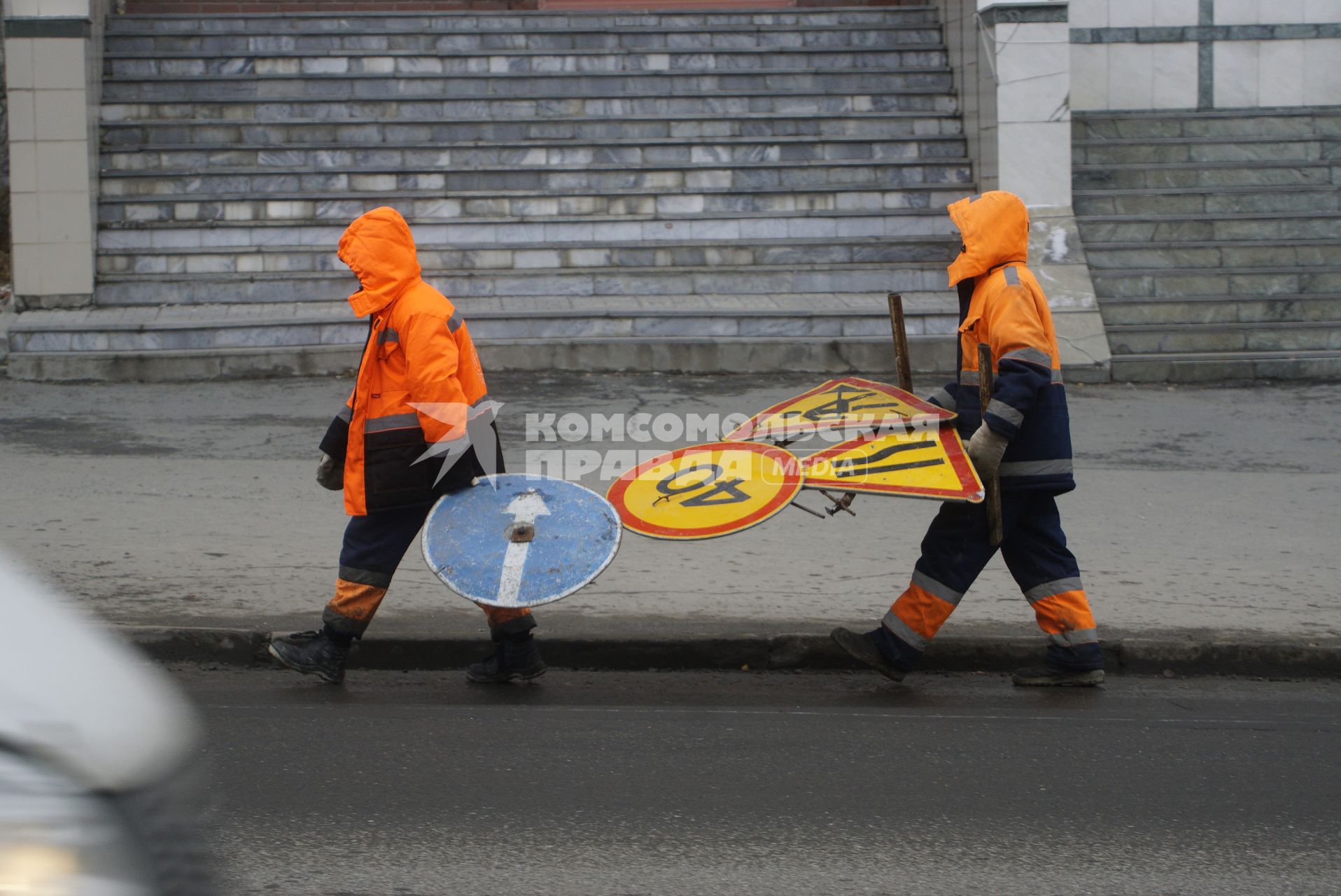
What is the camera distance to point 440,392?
5.08 m

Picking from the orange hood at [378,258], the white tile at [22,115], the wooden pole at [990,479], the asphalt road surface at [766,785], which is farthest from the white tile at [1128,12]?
the orange hood at [378,258]

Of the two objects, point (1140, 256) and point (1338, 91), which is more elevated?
point (1338, 91)

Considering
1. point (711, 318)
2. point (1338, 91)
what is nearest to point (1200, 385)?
point (711, 318)

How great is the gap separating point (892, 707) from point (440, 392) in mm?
2075

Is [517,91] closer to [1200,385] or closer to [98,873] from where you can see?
[1200,385]

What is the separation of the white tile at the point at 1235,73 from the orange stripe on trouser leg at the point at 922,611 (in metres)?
11.4

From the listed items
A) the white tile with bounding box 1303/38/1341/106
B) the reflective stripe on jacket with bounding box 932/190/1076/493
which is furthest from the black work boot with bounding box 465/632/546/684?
the white tile with bounding box 1303/38/1341/106

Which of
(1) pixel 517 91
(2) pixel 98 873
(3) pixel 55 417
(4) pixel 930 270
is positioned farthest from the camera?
(1) pixel 517 91

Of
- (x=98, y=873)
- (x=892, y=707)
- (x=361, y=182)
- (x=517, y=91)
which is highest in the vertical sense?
(x=517, y=91)

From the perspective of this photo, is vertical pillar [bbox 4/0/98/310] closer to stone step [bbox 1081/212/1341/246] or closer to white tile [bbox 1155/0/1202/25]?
stone step [bbox 1081/212/1341/246]

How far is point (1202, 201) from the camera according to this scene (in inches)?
536

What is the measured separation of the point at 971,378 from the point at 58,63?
1027 centimetres

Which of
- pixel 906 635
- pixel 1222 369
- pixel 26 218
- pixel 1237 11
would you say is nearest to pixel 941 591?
pixel 906 635

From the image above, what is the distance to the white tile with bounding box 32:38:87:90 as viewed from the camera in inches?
492
